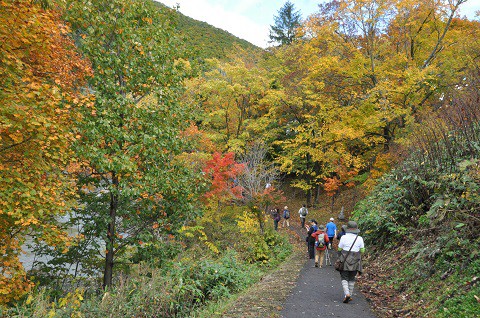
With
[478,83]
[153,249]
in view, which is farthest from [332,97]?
[153,249]

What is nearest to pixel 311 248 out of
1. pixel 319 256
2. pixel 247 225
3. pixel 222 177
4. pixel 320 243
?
pixel 319 256

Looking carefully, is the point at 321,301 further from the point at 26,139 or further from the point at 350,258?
the point at 26,139

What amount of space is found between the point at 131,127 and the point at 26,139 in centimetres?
252

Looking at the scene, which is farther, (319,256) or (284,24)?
(284,24)

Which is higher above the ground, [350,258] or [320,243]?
[350,258]

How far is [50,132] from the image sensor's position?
21.1 feet

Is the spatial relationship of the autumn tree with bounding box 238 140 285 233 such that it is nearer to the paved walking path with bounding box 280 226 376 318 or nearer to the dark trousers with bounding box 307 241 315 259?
the dark trousers with bounding box 307 241 315 259

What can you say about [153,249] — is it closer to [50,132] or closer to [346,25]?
[50,132]

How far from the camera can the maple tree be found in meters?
5.94

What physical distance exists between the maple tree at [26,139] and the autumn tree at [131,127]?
0.79m

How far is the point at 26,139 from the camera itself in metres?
6.43

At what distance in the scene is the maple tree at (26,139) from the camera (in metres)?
5.94

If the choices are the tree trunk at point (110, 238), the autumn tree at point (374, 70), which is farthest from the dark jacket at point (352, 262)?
the autumn tree at point (374, 70)

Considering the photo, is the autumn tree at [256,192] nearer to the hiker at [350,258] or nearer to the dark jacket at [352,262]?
the hiker at [350,258]
